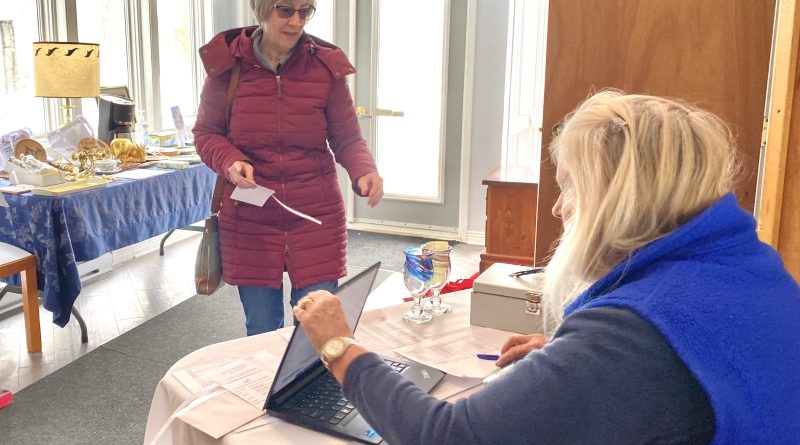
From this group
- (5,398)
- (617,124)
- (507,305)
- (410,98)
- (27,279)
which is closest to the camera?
(617,124)

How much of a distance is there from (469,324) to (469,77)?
3445 millimetres

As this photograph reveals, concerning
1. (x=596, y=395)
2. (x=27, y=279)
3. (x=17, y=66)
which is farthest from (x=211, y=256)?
(x=17, y=66)

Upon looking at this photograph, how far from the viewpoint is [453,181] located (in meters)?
4.91

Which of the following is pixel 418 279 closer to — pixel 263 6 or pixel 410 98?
pixel 263 6

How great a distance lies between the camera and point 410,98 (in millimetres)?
4875

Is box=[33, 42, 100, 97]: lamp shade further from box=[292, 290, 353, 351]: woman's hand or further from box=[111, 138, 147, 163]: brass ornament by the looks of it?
box=[292, 290, 353, 351]: woman's hand

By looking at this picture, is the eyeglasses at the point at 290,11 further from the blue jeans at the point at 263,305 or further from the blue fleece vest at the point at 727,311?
the blue fleece vest at the point at 727,311

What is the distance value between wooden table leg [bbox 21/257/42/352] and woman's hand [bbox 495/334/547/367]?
222 centimetres

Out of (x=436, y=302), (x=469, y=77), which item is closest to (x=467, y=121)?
(x=469, y=77)

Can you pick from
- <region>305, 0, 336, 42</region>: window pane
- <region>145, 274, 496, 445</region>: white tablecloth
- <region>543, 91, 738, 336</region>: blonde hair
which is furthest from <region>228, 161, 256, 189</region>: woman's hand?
<region>305, 0, 336, 42</region>: window pane

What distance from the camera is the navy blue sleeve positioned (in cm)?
71

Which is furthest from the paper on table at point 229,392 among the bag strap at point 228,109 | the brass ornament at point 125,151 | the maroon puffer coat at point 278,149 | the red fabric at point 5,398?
the brass ornament at point 125,151

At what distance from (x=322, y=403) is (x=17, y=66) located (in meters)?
3.24

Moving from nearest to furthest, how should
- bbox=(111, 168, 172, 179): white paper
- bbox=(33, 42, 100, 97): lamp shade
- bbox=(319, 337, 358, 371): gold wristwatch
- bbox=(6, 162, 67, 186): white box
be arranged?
bbox=(319, 337, 358, 371): gold wristwatch
bbox=(6, 162, 67, 186): white box
bbox=(33, 42, 100, 97): lamp shade
bbox=(111, 168, 172, 179): white paper
